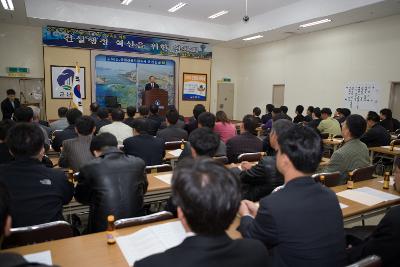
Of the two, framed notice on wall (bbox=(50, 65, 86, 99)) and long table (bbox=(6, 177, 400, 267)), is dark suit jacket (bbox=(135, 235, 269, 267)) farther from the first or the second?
framed notice on wall (bbox=(50, 65, 86, 99))

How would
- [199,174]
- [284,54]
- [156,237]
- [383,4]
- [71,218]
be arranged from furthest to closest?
[284,54] < [383,4] < [71,218] < [156,237] < [199,174]

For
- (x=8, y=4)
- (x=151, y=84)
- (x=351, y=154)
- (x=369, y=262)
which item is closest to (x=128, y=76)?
(x=151, y=84)

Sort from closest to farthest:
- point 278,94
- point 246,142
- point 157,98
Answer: point 246,142, point 157,98, point 278,94

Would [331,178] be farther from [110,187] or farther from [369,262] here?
[110,187]

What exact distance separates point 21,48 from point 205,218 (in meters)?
10.8

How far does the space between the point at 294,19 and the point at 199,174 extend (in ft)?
30.3

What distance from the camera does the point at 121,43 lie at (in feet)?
35.0

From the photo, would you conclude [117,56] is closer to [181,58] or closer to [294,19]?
[181,58]

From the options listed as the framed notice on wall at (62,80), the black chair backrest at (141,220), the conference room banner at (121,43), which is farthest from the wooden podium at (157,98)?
the black chair backrest at (141,220)

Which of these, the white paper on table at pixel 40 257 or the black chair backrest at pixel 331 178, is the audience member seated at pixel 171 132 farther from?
the white paper on table at pixel 40 257

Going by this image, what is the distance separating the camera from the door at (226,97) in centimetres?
1348

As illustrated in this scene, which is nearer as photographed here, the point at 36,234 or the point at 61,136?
the point at 36,234

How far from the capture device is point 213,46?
12.9m

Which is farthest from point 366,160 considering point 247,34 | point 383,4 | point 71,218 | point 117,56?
point 117,56
